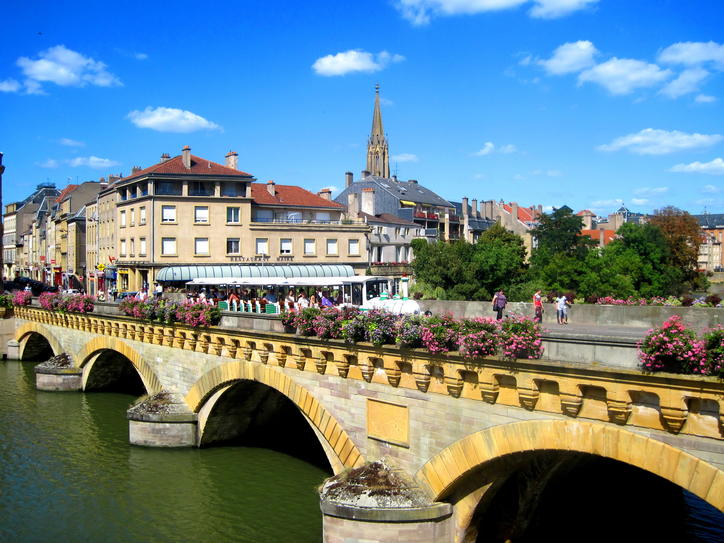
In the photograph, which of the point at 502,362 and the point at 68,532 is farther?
the point at 68,532

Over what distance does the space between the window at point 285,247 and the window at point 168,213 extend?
8316 mm

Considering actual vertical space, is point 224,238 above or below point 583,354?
above

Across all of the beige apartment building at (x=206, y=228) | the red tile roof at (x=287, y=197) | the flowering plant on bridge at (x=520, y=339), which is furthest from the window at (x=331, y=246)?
the flowering plant on bridge at (x=520, y=339)

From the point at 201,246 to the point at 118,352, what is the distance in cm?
1874

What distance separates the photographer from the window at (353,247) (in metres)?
56.8

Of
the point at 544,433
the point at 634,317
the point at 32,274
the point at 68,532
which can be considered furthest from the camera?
the point at 32,274

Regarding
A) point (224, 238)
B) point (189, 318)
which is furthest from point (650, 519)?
point (224, 238)

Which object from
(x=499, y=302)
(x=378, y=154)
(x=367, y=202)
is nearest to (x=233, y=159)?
(x=367, y=202)

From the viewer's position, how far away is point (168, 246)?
49625 millimetres

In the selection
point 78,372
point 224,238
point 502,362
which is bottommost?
point 78,372

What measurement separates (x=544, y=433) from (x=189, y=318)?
48.9ft

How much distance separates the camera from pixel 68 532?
728 inches

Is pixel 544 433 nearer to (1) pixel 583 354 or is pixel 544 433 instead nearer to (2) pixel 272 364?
(1) pixel 583 354

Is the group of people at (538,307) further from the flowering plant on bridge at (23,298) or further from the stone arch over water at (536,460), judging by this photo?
the flowering plant on bridge at (23,298)
